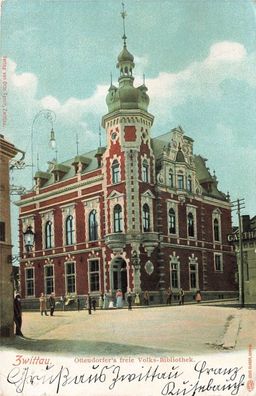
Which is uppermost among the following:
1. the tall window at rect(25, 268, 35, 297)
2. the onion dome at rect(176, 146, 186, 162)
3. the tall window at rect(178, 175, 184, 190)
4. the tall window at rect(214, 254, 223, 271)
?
the onion dome at rect(176, 146, 186, 162)

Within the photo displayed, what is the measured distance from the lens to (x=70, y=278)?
4.68 m

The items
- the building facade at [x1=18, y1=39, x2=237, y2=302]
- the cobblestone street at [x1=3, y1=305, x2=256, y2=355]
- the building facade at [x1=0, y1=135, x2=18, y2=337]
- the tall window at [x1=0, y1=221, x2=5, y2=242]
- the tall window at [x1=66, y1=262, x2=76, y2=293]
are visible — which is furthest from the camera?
the tall window at [x1=66, y1=262, x2=76, y2=293]

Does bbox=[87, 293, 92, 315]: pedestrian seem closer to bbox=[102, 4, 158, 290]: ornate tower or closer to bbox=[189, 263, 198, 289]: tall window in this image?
bbox=[102, 4, 158, 290]: ornate tower

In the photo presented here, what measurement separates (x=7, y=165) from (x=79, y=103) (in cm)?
77

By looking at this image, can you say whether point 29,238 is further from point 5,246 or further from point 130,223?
point 130,223

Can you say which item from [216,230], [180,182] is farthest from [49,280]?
[216,230]

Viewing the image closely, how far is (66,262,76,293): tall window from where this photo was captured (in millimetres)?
4512

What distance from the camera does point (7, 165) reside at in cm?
Answer: 423

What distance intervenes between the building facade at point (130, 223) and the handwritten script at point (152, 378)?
2.67ft

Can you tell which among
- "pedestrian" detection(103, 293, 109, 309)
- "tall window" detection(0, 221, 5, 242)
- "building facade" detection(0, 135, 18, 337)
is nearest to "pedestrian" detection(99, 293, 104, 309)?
"pedestrian" detection(103, 293, 109, 309)

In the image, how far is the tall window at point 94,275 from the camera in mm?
4439

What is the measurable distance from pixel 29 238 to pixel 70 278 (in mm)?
572

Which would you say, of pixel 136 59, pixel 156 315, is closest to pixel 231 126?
pixel 136 59

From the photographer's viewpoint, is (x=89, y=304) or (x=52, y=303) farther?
(x=52, y=303)
